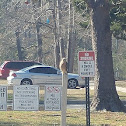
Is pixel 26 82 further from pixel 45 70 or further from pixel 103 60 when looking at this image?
pixel 103 60

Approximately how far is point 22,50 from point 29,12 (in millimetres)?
19912

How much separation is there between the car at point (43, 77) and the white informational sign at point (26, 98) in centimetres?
1855

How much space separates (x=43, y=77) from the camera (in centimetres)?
3206

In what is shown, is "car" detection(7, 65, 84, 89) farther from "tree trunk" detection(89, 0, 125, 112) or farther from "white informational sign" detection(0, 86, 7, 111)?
"white informational sign" detection(0, 86, 7, 111)

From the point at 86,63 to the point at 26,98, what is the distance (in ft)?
6.15

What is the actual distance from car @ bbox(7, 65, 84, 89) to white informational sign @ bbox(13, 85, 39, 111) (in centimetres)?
1855

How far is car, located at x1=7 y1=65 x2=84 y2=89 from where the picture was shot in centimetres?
3133

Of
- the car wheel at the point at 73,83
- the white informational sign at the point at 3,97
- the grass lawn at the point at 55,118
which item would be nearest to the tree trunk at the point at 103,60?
the grass lawn at the point at 55,118

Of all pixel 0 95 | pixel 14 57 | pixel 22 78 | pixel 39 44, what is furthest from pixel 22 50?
pixel 0 95

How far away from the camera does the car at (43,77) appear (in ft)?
103

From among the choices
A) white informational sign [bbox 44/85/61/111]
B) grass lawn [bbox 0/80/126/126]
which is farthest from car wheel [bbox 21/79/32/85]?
white informational sign [bbox 44/85/61/111]

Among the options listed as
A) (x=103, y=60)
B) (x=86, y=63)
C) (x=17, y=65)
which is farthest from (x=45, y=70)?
(x=86, y=63)

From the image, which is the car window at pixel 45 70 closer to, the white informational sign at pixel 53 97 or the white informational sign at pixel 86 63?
the white informational sign at pixel 53 97

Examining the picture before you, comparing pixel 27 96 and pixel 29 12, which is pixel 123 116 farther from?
pixel 29 12
